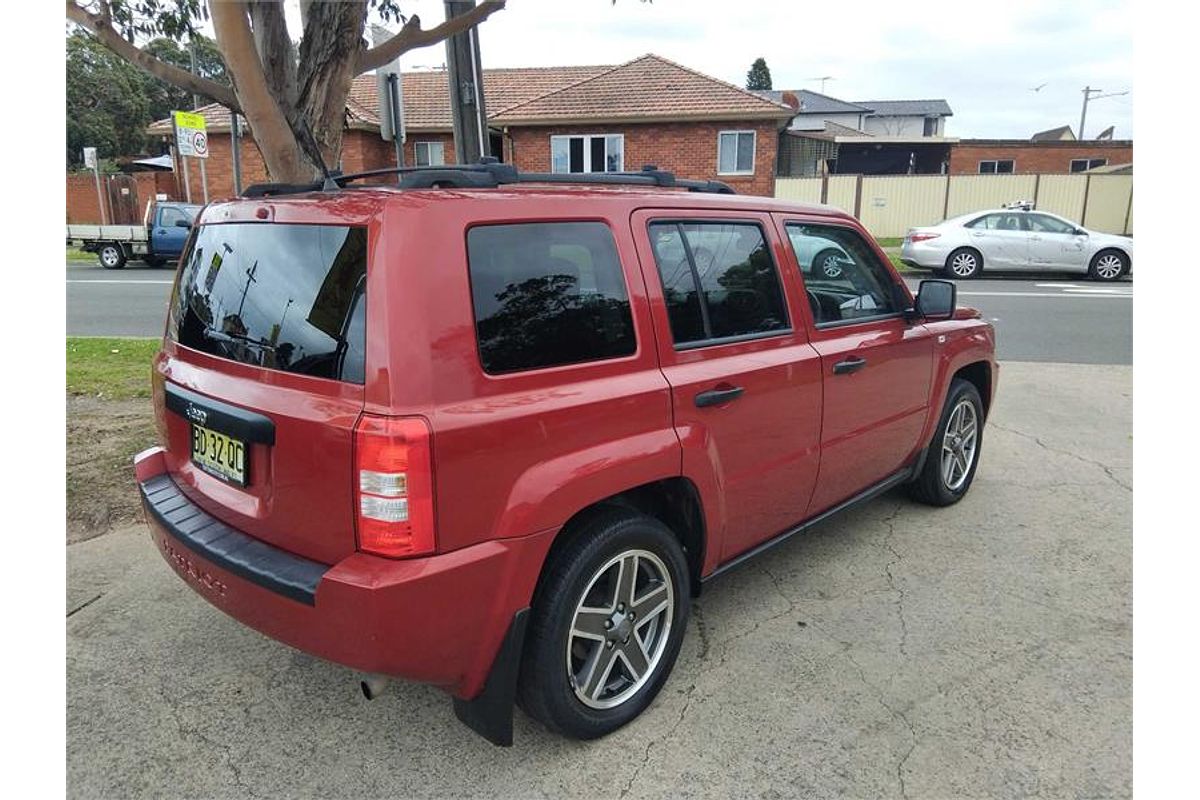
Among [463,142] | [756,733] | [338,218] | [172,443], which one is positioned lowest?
[756,733]

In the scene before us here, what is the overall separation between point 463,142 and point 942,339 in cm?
426

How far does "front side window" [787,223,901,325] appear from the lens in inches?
137

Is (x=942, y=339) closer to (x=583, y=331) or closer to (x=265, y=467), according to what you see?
(x=583, y=331)

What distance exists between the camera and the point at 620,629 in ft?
8.91

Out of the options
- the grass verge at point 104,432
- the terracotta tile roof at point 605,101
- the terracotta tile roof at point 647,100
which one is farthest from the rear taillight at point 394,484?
the terracotta tile roof at point 647,100

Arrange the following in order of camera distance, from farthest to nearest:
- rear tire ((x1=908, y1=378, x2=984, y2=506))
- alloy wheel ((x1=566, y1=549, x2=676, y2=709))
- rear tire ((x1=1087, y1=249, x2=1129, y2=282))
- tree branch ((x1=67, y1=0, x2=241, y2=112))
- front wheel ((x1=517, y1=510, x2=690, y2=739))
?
rear tire ((x1=1087, y1=249, x2=1129, y2=282)) → tree branch ((x1=67, y1=0, x2=241, y2=112)) → rear tire ((x1=908, y1=378, x2=984, y2=506)) → alloy wheel ((x1=566, y1=549, x2=676, y2=709)) → front wheel ((x1=517, y1=510, x2=690, y2=739))

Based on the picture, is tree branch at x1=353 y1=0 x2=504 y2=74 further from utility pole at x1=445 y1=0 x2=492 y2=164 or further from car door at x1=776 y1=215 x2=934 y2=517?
car door at x1=776 y1=215 x2=934 y2=517

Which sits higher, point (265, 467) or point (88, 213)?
point (88, 213)

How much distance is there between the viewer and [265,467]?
2334 millimetres

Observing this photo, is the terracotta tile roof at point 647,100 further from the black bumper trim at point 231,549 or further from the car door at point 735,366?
the black bumper trim at point 231,549

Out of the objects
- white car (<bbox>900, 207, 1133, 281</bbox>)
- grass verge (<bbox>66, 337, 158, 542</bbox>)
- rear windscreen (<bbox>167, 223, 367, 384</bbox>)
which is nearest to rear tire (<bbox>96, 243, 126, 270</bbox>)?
grass verge (<bbox>66, 337, 158, 542</bbox>)

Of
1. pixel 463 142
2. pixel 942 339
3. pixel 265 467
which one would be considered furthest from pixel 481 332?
pixel 463 142

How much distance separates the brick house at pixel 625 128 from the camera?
75.1 ft

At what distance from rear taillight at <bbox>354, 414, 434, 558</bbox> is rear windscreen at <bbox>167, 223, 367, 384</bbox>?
194 millimetres
